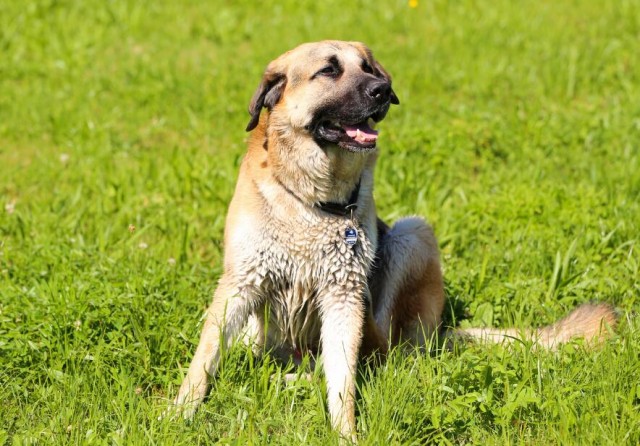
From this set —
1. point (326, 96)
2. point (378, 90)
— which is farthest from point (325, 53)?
point (378, 90)

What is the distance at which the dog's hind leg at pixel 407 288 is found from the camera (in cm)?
461

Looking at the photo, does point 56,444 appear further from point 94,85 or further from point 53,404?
point 94,85

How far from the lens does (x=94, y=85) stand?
7.77 m

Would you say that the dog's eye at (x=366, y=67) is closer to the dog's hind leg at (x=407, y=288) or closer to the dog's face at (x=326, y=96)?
the dog's face at (x=326, y=96)

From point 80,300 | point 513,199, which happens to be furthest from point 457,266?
point 80,300

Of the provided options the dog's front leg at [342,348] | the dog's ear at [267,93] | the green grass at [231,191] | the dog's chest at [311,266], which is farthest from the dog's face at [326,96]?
the green grass at [231,191]

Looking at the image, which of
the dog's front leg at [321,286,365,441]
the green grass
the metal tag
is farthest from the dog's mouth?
the green grass

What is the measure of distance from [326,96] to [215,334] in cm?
124

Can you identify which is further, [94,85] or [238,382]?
[94,85]

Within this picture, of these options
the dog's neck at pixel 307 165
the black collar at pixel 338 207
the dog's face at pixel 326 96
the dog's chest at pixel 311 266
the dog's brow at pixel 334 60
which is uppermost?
the dog's brow at pixel 334 60

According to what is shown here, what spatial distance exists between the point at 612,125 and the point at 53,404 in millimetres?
4948

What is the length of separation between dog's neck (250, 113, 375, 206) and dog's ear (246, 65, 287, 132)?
0.10 m

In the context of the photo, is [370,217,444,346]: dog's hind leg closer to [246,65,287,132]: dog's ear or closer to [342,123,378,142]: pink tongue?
[342,123,378,142]: pink tongue

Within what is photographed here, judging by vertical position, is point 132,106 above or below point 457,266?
above
